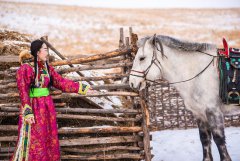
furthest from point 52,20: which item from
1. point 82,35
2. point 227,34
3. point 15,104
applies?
point 15,104

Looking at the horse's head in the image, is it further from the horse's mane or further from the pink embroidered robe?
the pink embroidered robe

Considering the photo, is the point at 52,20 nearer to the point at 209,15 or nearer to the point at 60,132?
the point at 209,15

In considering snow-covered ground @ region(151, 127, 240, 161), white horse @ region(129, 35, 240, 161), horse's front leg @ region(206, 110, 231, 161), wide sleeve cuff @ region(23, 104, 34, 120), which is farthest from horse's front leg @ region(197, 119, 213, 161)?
wide sleeve cuff @ region(23, 104, 34, 120)

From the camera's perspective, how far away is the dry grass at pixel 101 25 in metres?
23.0

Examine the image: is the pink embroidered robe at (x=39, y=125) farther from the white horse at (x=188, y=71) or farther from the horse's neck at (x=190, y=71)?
the horse's neck at (x=190, y=71)

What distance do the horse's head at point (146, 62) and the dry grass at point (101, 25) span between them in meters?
15.6

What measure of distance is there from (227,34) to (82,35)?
13912 mm

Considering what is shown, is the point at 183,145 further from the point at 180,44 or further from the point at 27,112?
the point at 27,112

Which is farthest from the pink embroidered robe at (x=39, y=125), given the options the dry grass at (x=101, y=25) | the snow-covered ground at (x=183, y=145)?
the dry grass at (x=101, y=25)

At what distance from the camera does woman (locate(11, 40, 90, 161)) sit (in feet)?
10.8

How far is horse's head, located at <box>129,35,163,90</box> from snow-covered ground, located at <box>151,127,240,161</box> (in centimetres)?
204

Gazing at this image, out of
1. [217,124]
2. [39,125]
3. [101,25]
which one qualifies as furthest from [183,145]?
[101,25]

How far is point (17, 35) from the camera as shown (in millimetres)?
6555

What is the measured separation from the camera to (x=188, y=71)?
3.93 m
